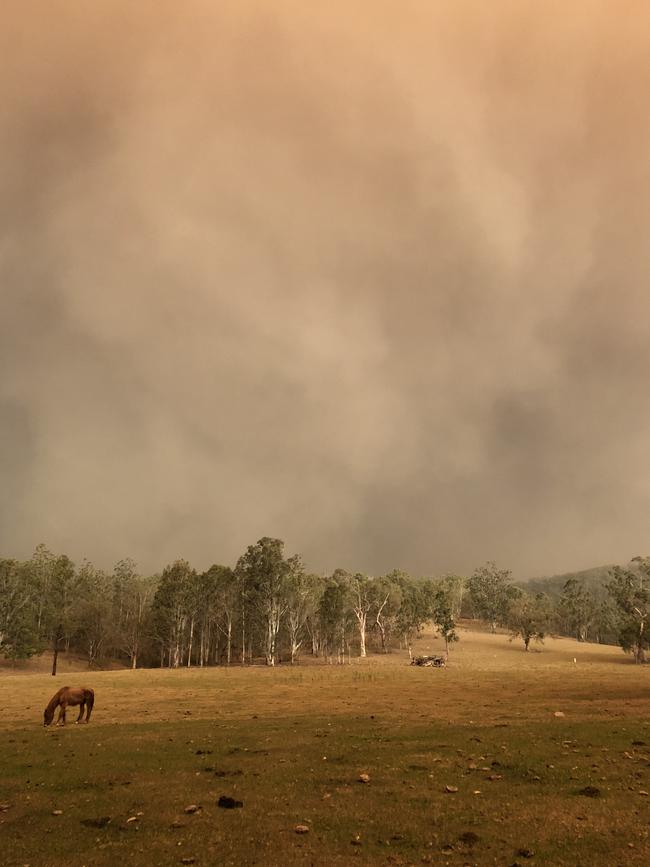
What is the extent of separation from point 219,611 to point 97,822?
117559 millimetres

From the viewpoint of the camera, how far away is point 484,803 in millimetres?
12758

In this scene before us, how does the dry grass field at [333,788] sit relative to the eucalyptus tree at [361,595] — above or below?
below

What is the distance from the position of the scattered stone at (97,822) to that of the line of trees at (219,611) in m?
96.5

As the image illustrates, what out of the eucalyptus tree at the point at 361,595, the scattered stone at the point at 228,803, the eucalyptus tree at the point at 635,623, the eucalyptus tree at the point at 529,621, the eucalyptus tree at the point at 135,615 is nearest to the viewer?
the scattered stone at the point at 228,803

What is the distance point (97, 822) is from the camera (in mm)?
12164

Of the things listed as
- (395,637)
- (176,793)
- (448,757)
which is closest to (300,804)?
(176,793)

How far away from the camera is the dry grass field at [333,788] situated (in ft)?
34.0

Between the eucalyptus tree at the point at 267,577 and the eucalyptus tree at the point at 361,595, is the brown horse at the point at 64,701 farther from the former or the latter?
the eucalyptus tree at the point at 361,595

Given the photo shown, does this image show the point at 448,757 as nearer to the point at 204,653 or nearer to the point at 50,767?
the point at 50,767

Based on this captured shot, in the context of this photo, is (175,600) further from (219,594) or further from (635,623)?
(635,623)

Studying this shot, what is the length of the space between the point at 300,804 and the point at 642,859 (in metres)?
7.34

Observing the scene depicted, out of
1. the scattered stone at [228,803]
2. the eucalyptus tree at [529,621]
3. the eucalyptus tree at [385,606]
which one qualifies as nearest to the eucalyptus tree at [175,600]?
the eucalyptus tree at [385,606]

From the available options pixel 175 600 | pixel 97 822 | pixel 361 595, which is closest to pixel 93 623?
pixel 175 600

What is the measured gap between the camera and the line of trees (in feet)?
357
